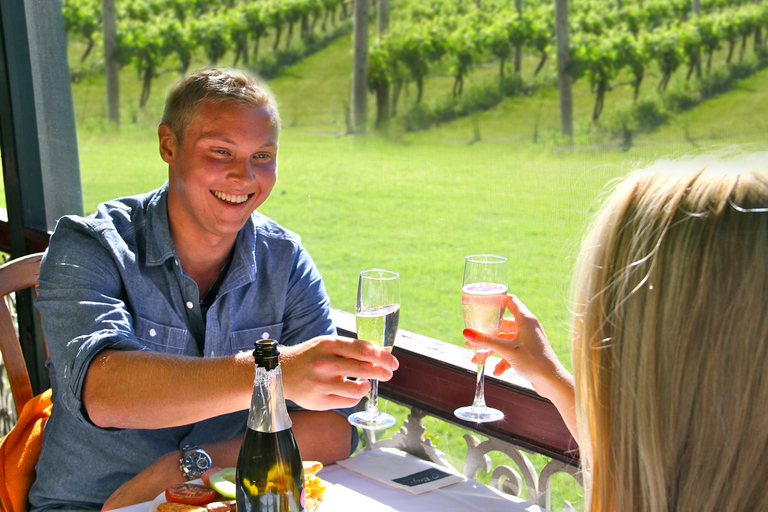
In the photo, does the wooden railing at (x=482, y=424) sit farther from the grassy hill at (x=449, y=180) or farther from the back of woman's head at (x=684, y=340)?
the back of woman's head at (x=684, y=340)

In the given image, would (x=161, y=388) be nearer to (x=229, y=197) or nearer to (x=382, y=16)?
(x=229, y=197)

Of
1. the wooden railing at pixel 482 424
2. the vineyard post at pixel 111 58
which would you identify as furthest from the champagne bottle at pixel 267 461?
the vineyard post at pixel 111 58

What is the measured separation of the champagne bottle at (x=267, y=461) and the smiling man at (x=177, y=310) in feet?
0.77

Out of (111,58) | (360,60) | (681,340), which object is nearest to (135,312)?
(681,340)

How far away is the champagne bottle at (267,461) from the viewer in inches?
39.7

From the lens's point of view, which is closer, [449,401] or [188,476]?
[188,476]

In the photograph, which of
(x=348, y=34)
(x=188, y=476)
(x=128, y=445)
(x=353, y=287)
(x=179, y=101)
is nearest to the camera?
(x=188, y=476)

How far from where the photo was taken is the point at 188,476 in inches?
52.7

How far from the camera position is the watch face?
53.2 inches

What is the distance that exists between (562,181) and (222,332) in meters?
1.06

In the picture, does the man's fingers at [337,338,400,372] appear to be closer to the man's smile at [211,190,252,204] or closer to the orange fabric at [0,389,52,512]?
the man's smile at [211,190,252,204]

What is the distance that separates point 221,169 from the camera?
162cm

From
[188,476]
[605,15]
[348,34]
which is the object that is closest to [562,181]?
[188,476]

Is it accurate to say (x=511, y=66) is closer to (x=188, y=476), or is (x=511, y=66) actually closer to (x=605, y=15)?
(x=605, y=15)
